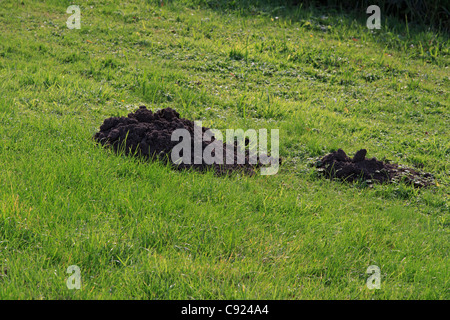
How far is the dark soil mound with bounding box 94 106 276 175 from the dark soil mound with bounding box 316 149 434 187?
0.89 metres

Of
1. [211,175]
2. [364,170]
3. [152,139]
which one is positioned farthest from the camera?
[364,170]

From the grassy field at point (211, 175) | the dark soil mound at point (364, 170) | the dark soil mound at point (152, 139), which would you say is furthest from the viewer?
the dark soil mound at point (364, 170)

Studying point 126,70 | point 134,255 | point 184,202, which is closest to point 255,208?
point 184,202

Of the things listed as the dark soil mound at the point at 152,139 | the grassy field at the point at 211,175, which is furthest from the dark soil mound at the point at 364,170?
the dark soil mound at the point at 152,139

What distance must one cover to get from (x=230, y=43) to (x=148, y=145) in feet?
17.8

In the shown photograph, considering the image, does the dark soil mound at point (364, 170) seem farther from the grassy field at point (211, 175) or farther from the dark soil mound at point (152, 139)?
the dark soil mound at point (152, 139)

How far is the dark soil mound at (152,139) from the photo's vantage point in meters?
5.44

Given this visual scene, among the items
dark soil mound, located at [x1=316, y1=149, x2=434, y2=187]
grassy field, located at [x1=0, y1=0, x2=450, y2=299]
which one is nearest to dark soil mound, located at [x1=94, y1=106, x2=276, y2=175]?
grassy field, located at [x1=0, y1=0, x2=450, y2=299]

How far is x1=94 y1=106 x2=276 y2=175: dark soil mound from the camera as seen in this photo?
17.9ft

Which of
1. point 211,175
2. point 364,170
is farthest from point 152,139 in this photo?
point 364,170

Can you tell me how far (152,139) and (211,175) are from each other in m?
0.92

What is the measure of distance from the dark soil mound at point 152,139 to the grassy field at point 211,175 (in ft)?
0.84

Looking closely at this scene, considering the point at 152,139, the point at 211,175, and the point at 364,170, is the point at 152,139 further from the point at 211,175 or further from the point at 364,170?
the point at 364,170

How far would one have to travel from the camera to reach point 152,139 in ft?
18.4
